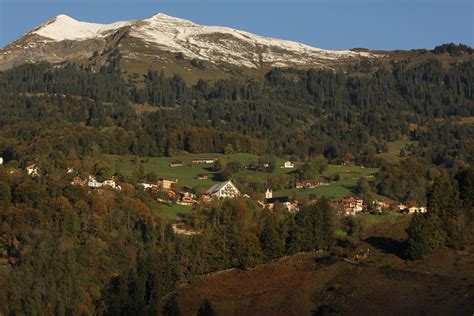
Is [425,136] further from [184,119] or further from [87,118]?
[87,118]

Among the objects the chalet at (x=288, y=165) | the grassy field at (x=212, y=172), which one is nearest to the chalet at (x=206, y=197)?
the grassy field at (x=212, y=172)

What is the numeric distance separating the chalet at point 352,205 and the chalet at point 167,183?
19906mm

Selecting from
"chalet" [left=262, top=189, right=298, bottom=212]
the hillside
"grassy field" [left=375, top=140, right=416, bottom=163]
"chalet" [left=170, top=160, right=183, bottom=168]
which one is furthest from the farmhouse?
the hillside

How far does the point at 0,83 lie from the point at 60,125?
4848 centimetres

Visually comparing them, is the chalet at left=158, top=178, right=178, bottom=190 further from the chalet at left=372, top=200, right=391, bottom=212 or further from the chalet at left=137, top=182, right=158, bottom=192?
the chalet at left=372, top=200, right=391, bottom=212

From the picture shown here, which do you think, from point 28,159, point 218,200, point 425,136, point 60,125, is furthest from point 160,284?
point 425,136

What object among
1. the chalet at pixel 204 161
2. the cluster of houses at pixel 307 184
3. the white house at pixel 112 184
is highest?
the chalet at pixel 204 161

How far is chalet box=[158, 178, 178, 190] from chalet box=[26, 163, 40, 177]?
45.1ft

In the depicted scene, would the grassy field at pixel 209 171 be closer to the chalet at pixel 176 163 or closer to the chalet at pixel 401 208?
the chalet at pixel 176 163

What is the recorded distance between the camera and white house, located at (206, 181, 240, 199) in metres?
124

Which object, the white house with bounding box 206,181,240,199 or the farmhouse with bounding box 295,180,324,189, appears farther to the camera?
the farmhouse with bounding box 295,180,324,189

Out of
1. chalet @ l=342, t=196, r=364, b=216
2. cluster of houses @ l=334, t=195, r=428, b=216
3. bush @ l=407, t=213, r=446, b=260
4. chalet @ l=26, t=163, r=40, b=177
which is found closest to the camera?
bush @ l=407, t=213, r=446, b=260

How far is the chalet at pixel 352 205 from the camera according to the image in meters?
118

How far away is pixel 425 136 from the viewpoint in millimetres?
186750
